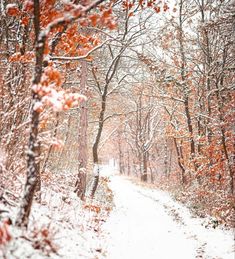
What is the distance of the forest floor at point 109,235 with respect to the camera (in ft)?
16.3

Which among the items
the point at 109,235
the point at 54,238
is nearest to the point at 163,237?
the point at 109,235

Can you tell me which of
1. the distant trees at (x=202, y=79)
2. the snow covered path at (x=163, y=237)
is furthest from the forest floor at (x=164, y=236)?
the distant trees at (x=202, y=79)

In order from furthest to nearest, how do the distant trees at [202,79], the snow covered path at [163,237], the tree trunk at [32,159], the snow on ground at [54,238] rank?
the distant trees at [202,79] → the snow covered path at [163,237] → the tree trunk at [32,159] → the snow on ground at [54,238]

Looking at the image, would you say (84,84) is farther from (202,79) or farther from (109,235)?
(202,79)

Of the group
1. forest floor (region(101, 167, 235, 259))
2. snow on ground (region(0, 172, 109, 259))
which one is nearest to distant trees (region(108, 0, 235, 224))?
forest floor (region(101, 167, 235, 259))

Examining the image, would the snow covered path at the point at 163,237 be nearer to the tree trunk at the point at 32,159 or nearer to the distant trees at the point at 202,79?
the distant trees at the point at 202,79

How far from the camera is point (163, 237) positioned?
30.3 feet

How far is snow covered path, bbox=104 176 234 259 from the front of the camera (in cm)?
745

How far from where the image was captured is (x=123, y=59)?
17125 millimetres

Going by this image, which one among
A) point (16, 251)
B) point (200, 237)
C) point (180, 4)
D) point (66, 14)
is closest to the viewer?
point (16, 251)

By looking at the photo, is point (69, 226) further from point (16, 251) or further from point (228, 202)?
point (228, 202)

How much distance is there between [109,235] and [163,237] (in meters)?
1.62

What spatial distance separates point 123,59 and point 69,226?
38.2ft

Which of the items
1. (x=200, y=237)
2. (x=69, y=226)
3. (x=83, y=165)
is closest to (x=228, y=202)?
(x=200, y=237)
